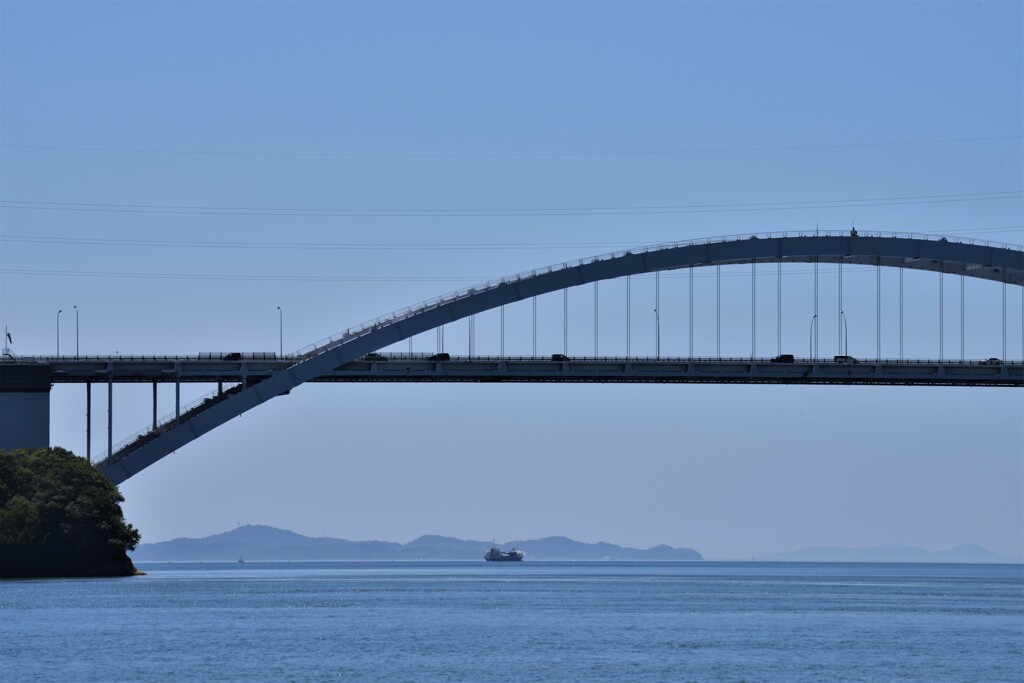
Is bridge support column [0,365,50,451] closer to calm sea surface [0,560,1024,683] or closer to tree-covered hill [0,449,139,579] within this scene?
tree-covered hill [0,449,139,579]

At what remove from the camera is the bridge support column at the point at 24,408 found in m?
91.5

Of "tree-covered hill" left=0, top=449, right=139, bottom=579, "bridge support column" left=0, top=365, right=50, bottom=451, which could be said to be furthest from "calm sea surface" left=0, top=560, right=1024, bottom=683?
"bridge support column" left=0, top=365, right=50, bottom=451

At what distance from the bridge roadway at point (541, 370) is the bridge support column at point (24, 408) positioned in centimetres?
37

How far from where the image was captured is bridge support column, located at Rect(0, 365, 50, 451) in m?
91.5

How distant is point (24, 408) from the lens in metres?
92.0

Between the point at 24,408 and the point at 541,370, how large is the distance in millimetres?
28290

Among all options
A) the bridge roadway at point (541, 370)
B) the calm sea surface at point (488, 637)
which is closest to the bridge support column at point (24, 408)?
the bridge roadway at point (541, 370)

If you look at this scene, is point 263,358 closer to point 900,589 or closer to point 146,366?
point 146,366

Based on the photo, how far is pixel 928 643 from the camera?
5744 centimetres

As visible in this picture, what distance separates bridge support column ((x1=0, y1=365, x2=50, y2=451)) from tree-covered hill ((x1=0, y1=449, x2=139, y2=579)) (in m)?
3.11

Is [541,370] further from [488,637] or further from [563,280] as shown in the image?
[488,637]

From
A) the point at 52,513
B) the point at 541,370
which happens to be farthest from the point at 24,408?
the point at 541,370

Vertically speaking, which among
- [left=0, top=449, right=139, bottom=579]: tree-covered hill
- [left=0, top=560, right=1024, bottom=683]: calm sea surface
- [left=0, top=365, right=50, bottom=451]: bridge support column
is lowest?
[left=0, top=560, right=1024, bottom=683]: calm sea surface

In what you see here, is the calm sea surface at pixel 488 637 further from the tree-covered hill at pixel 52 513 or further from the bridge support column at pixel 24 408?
the bridge support column at pixel 24 408
